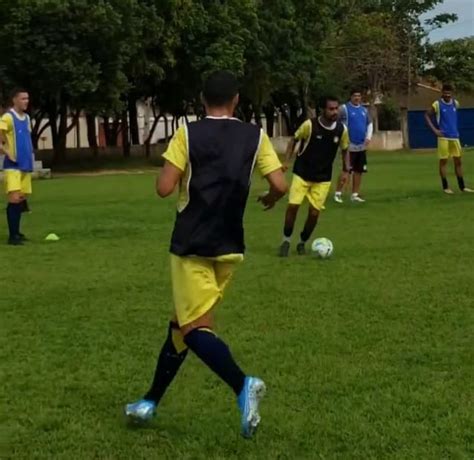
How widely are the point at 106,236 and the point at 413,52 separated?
49700 mm

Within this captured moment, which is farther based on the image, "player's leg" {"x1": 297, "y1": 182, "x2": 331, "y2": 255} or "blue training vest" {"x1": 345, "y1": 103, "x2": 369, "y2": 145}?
"blue training vest" {"x1": 345, "y1": 103, "x2": 369, "y2": 145}

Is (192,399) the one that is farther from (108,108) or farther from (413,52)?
(413,52)

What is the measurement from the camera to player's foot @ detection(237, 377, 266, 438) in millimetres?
4723

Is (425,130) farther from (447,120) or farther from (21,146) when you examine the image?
(21,146)

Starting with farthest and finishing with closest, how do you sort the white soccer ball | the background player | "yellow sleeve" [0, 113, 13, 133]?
the background player < "yellow sleeve" [0, 113, 13, 133] < the white soccer ball

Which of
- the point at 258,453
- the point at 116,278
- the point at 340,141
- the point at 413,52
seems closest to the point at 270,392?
the point at 258,453

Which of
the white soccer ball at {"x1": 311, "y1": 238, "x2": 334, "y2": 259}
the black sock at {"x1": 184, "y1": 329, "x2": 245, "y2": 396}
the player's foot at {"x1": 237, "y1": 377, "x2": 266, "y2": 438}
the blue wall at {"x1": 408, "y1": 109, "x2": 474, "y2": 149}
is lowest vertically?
the blue wall at {"x1": 408, "y1": 109, "x2": 474, "y2": 149}

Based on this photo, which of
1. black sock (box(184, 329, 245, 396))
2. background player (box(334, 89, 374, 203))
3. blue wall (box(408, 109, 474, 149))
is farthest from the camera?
blue wall (box(408, 109, 474, 149))

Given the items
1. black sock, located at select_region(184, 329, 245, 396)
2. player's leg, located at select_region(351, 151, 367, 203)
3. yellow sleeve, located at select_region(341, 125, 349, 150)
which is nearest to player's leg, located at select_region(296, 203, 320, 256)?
yellow sleeve, located at select_region(341, 125, 349, 150)

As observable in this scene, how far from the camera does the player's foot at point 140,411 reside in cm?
511

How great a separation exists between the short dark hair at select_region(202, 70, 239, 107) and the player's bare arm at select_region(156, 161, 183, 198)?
37cm

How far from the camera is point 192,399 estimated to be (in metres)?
5.61

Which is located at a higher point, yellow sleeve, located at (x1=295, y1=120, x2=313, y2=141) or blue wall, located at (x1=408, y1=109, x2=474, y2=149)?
yellow sleeve, located at (x1=295, y1=120, x2=313, y2=141)

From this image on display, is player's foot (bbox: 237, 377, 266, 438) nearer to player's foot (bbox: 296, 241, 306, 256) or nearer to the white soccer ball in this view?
the white soccer ball
